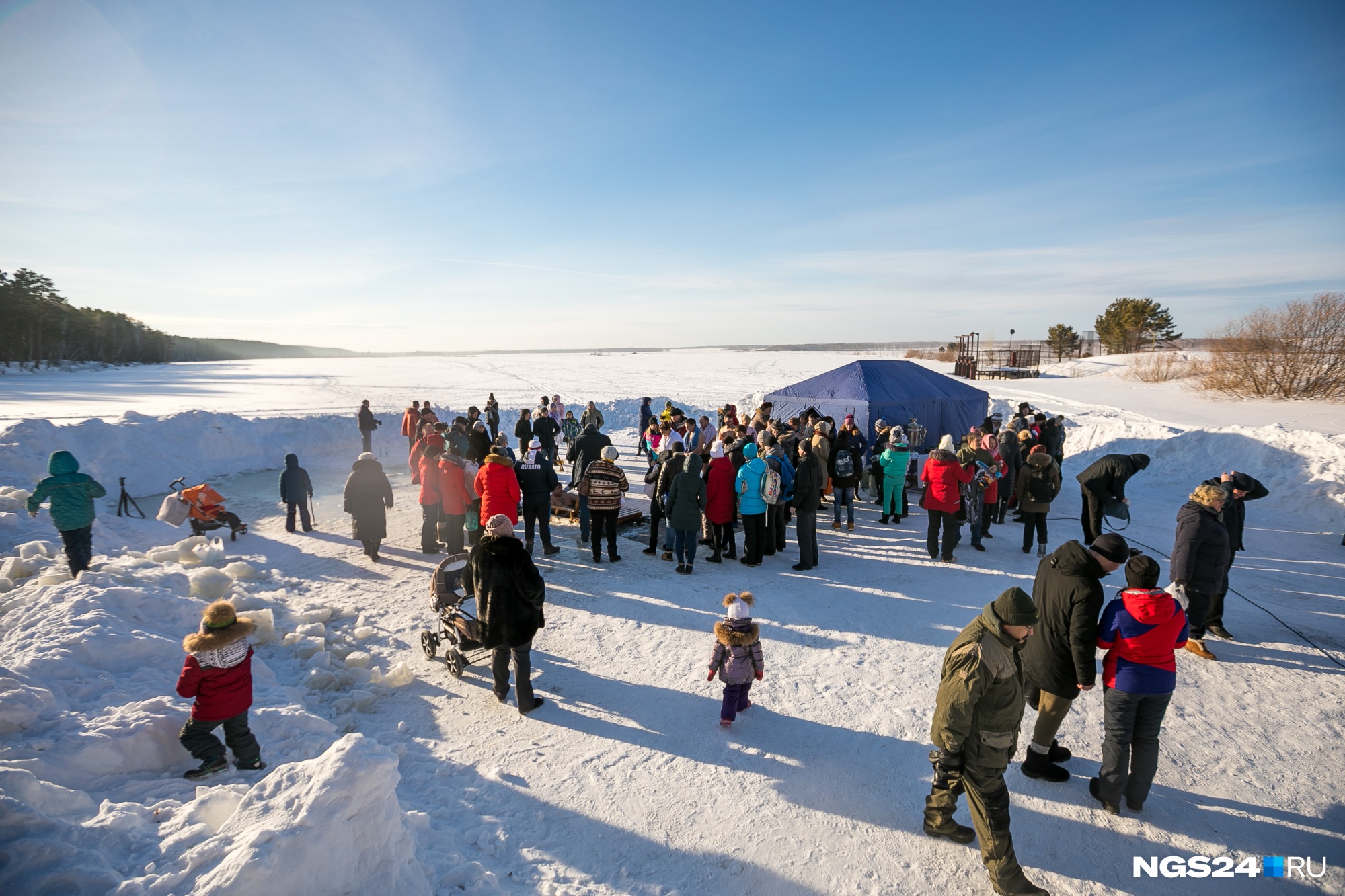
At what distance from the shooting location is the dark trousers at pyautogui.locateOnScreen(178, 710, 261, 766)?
3498 millimetres

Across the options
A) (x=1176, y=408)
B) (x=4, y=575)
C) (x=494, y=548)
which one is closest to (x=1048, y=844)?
(x=494, y=548)

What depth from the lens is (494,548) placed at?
453 centimetres

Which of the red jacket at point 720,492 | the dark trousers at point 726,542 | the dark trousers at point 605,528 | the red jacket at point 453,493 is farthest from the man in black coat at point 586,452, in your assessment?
the red jacket at point 720,492

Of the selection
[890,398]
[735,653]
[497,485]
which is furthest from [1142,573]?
[890,398]

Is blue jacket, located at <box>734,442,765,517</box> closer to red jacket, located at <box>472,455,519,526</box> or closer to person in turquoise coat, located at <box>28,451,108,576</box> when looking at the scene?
red jacket, located at <box>472,455,519,526</box>

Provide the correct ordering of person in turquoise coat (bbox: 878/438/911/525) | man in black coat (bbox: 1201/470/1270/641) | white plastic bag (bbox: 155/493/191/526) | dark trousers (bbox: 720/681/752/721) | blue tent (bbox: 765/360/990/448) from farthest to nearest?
blue tent (bbox: 765/360/990/448) < person in turquoise coat (bbox: 878/438/911/525) < white plastic bag (bbox: 155/493/191/526) < man in black coat (bbox: 1201/470/1270/641) < dark trousers (bbox: 720/681/752/721)

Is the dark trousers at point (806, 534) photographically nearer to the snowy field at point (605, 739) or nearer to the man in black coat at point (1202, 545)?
the snowy field at point (605, 739)

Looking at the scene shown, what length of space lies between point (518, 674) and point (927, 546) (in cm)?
628

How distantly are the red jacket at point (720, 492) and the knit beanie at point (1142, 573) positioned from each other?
4.67m

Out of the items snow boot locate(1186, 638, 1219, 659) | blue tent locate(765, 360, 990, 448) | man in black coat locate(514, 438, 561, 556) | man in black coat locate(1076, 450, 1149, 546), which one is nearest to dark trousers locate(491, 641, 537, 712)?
man in black coat locate(514, 438, 561, 556)

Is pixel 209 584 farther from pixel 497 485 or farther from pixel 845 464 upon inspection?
pixel 845 464

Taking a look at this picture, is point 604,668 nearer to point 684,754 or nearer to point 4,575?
point 684,754

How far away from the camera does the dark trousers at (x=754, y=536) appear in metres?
7.55

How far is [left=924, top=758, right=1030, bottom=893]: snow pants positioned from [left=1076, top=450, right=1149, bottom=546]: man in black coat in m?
5.49
